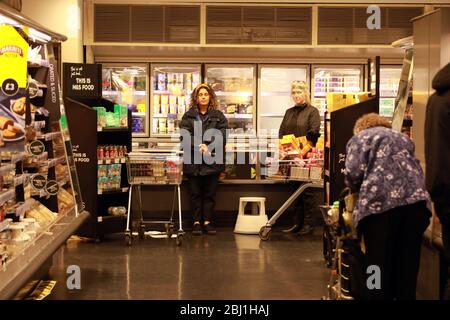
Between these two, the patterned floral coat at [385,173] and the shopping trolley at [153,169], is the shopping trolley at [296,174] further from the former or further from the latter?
the patterned floral coat at [385,173]

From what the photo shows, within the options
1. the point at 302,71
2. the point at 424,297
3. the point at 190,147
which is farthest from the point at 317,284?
the point at 302,71

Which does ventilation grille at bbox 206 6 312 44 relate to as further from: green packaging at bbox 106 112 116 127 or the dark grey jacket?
the dark grey jacket

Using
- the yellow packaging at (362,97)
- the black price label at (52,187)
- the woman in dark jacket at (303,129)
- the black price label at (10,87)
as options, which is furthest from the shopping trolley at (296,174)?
the black price label at (10,87)

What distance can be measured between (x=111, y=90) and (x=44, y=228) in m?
5.86

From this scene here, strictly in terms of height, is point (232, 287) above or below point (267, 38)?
below

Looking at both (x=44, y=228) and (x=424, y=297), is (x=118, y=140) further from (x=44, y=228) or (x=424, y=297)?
(x=424, y=297)

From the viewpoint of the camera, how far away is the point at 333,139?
7.14 m

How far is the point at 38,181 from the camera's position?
217 inches

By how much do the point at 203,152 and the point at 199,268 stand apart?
7.67 feet

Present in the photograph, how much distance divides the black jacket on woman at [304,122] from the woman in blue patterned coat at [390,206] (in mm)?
4004

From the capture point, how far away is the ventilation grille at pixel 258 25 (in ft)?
34.1


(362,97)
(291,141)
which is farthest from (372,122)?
(291,141)

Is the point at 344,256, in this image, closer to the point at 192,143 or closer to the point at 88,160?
the point at 88,160

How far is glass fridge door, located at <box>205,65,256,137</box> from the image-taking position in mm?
11109
